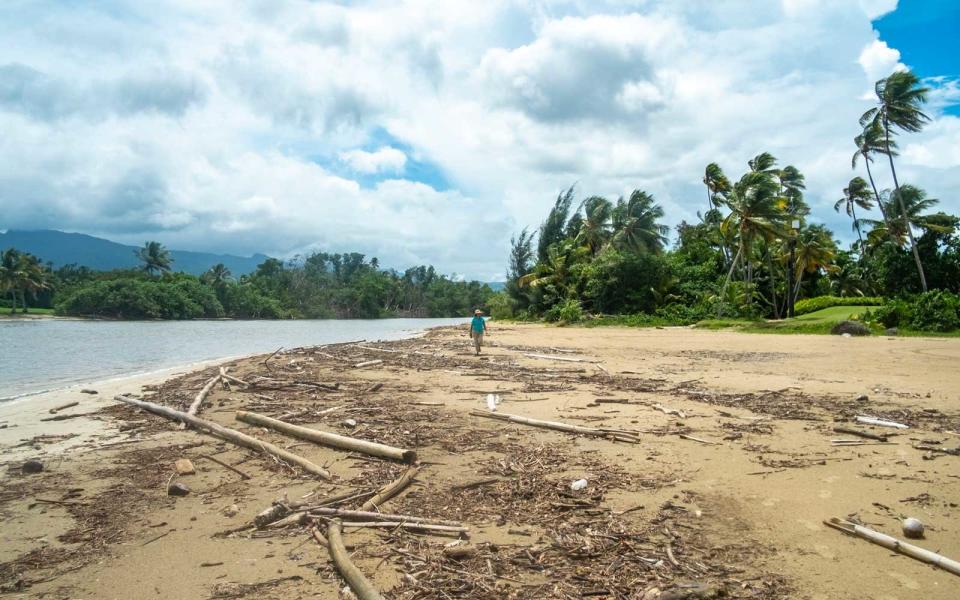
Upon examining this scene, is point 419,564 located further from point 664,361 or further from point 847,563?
point 664,361

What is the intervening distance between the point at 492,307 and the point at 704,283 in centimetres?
2655

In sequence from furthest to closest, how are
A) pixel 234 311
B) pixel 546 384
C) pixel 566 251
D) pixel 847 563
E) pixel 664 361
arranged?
pixel 234 311 < pixel 566 251 < pixel 664 361 < pixel 546 384 < pixel 847 563

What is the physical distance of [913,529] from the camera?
14.9ft

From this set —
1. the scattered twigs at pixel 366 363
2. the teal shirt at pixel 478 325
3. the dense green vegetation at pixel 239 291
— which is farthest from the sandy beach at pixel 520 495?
the dense green vegetation at pixel 239 291

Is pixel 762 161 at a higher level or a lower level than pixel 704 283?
higher

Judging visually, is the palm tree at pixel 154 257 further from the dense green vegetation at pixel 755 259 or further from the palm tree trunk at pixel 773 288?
the palm tree trunk at pixel 773 288

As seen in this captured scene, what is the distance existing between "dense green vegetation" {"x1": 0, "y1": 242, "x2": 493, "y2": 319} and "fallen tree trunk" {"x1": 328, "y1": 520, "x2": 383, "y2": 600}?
8753 cm

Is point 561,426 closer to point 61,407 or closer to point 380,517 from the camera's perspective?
point 380,517

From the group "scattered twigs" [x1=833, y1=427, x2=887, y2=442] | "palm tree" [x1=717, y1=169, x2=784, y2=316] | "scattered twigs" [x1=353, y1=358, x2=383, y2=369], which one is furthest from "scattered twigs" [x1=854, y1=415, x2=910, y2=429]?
"palm tree" [x1=717, y1=169, x2=784, y2=316]

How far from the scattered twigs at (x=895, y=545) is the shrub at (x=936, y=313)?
93.6ft

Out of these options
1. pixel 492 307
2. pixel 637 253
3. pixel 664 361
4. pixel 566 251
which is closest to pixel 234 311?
pixel 492 307

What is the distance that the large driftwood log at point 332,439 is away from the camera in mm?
6715

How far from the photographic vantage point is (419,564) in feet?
13.9

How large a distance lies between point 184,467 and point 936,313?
32306 millimetres
